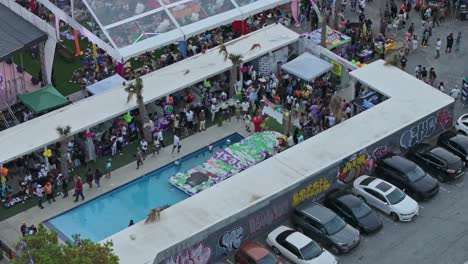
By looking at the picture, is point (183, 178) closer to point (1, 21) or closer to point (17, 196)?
point (17, 196)


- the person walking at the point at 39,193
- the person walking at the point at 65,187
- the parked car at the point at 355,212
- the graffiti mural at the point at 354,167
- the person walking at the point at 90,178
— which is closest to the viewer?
the parked car at the point at 355,212

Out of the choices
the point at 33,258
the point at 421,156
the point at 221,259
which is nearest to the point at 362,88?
the point at 421,156

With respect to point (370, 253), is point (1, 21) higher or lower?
higher

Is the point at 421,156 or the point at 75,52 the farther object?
the point at 75,52

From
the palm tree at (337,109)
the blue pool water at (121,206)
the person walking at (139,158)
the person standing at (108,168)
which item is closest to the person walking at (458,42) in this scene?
the palm tree at (337,109)

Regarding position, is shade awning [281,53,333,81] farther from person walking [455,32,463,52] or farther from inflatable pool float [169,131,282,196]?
person walking [455,32,463,52]

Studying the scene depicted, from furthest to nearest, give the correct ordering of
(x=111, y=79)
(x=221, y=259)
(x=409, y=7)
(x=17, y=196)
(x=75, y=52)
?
(x=409, y=7) → (x=75, y=52) → (x=111, y=79) → (x=17, y=196) → (x=221, y=259)

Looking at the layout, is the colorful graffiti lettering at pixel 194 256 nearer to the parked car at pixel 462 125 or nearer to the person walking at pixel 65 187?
the person walking at pixel 65 187
